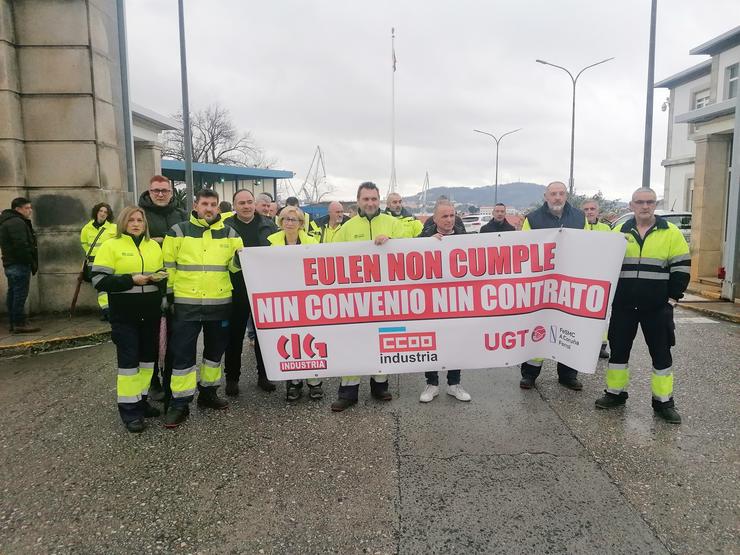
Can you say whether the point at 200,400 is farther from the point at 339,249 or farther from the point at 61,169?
the point at 61,169

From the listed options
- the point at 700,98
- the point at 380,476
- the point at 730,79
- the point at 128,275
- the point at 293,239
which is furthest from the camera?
the point at 700,98

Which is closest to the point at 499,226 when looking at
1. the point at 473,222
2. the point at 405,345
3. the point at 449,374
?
the point at 449,374

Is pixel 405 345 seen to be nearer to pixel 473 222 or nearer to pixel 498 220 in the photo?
pixel 498 220

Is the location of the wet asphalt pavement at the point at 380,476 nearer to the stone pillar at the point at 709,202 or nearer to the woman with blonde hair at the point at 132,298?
the woman with blonde hair at the point at 132,298

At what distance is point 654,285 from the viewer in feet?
14.5

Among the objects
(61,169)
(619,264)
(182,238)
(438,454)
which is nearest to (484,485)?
(438,454)

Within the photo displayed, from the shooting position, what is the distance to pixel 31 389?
18.0ft

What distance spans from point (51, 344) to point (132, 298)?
3871 millimetres

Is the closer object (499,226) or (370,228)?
(370,228)

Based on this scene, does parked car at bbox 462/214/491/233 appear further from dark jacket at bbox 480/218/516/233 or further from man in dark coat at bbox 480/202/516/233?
dark jacket at bbox 480/218/516/233

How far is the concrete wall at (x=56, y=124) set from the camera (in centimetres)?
834

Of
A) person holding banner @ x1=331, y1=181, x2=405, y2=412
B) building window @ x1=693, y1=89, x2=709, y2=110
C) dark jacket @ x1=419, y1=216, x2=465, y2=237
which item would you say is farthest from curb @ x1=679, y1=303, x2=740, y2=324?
building window @ x1=693, y1=89, x2=709, y2=110

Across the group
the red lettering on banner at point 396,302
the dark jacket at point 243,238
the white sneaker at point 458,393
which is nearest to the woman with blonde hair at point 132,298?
the dark jacket at point 243,238

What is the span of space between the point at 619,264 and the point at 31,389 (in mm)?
5981
